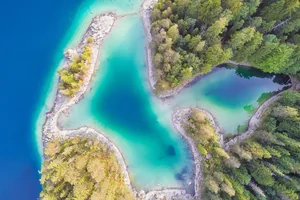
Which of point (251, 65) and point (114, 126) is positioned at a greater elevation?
point (251, 65)

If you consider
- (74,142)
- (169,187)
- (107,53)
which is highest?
(107,53)

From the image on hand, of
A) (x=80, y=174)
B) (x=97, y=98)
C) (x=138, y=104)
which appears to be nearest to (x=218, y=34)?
(x=138, y=104)

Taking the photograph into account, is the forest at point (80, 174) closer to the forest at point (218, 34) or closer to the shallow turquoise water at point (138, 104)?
A: the shallow turquoise water at point (138, 104)

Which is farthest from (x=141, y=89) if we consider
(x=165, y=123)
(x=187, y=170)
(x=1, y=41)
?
(x=1, y=41)

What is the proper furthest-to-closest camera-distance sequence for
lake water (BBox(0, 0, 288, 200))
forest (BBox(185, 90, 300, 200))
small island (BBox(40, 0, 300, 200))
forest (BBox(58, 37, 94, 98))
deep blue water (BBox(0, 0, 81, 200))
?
lake water (BBox(0, 0, 288, 200)), deep blue water (BBox(0, 0, 81, 200)), forest (BBox(58, 37, 94, 98)), small island (BBox(40, 0, 300, 200)), forest (BBox(185, 90, 300, 200))

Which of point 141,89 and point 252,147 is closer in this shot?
point 252,147

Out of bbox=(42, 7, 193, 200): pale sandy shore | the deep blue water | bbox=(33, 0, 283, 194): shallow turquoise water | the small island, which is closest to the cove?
bbox=(33, 0, 283, 194): shallow turquoise water

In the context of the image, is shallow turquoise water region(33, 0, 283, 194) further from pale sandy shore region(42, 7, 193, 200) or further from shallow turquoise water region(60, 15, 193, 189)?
pale sandy shore region(42, 7, 193, 200)

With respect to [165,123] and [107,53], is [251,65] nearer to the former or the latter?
[165,123]
